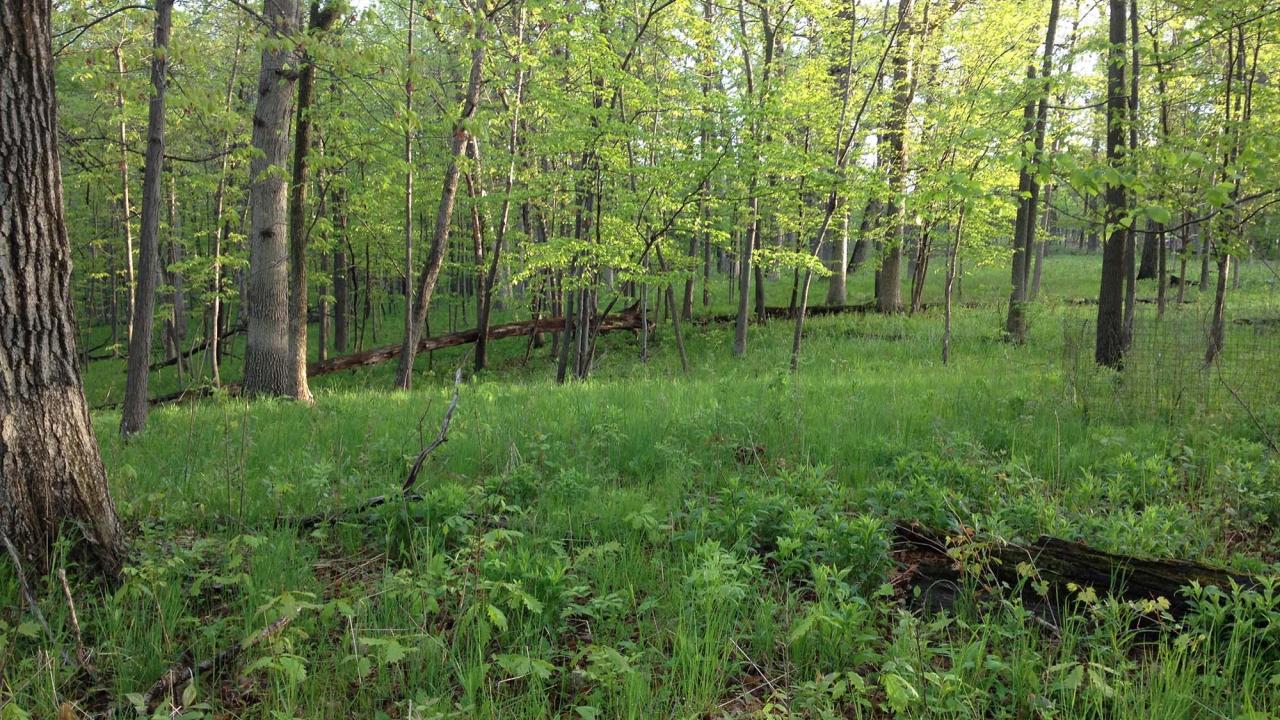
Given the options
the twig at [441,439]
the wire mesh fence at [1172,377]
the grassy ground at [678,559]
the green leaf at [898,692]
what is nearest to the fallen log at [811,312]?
the wire mesh fence at [1172,377]

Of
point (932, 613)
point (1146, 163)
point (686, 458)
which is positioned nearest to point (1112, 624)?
point (932, 613)

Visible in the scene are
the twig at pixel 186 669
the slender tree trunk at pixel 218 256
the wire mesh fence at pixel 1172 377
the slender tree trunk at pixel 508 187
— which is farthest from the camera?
the slender tree trunk at pixel 508 187

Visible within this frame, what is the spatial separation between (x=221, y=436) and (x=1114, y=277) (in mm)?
10862

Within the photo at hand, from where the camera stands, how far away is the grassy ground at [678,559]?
255 centimetres

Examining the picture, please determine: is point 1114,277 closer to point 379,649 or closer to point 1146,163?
point 1146,163

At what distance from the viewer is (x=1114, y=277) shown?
8.47 m

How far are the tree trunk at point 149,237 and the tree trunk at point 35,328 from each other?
298 cm

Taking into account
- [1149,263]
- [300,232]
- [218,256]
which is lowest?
[218,256]

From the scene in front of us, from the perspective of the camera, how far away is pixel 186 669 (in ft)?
8.38

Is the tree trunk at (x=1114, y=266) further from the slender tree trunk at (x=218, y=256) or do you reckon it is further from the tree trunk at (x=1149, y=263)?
the tree trunk at (x=1149, y=263)

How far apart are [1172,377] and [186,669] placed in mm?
8433

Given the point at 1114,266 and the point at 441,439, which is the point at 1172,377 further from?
the point at 441,439

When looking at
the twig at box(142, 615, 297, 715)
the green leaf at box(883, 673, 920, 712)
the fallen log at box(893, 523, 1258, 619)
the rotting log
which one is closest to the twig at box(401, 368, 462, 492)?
the twig at box(142, 615, 297, 715)

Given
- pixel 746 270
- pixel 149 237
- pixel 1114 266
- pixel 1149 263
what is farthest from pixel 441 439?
pixel 1149 263
